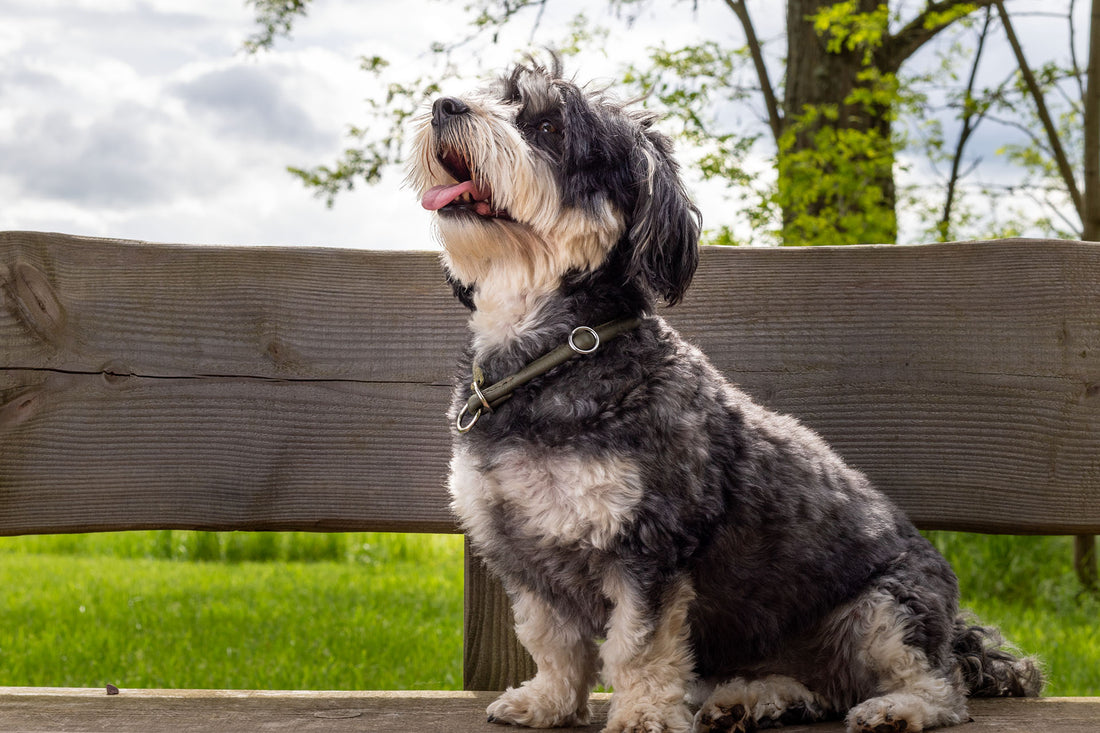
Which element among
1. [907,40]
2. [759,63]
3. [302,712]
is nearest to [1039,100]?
[907,40]

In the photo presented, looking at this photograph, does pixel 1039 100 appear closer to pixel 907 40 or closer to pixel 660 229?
pixel 907 40

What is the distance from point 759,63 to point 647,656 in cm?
708

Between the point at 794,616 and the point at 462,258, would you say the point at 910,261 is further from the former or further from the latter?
the point at 462,258

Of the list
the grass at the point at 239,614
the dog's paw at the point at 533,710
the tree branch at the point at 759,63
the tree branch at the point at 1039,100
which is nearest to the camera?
the dog's paw at the point at 533,710

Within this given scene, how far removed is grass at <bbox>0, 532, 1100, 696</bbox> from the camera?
4.95 metres

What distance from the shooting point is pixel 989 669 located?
2836 millimetres

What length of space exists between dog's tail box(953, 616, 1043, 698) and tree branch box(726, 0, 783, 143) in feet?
20.4

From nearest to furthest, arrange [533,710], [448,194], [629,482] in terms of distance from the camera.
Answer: [629,482] → [448,194] → [533,710]

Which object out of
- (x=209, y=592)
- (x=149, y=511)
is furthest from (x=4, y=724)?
(x=209, y=592)

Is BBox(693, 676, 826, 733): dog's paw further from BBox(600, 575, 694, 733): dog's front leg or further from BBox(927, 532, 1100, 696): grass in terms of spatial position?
BBox(927, 532, 1100, 696): grass

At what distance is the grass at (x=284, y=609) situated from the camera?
16.3 ft

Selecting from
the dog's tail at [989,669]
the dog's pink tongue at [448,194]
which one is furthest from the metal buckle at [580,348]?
the dog's tail at [989,669]

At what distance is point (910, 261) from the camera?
319 cm

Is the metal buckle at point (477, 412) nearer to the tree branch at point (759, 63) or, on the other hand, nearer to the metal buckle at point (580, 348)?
the metal buckle at point (580, 348)
